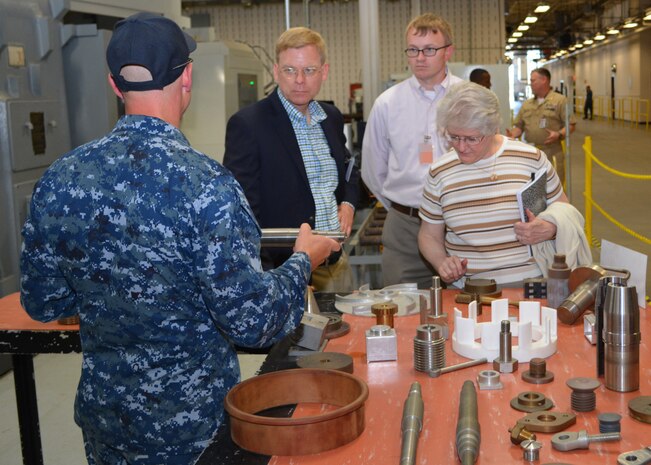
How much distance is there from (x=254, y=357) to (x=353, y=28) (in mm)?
13232

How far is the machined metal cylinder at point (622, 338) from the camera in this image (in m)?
1.73

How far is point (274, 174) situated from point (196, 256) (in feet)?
4.92

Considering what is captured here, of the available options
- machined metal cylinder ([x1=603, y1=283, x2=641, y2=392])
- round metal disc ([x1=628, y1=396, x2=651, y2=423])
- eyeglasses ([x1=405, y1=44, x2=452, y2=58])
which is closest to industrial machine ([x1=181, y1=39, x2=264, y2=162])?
eyeglasses ([x1=405, y1=44, x2=452, y2=58])

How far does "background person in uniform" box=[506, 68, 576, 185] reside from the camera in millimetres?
8297

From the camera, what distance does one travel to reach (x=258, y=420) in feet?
4.95

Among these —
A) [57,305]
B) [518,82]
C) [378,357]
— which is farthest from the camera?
[518,82]

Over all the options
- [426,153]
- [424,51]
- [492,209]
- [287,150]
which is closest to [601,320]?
[492,209]

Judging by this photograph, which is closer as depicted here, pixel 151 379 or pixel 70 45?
pixel 151 379

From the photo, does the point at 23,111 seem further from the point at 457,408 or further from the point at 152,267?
the point at 457,408

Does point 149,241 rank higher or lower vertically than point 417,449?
higher

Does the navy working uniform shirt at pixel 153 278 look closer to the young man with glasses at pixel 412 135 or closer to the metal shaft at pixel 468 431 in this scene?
the metal shaft at pixel 468 431

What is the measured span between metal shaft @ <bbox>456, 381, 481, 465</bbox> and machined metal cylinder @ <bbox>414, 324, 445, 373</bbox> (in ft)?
0.74

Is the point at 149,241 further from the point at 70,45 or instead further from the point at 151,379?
the point at 70,45

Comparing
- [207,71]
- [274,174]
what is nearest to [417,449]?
[274,174]
